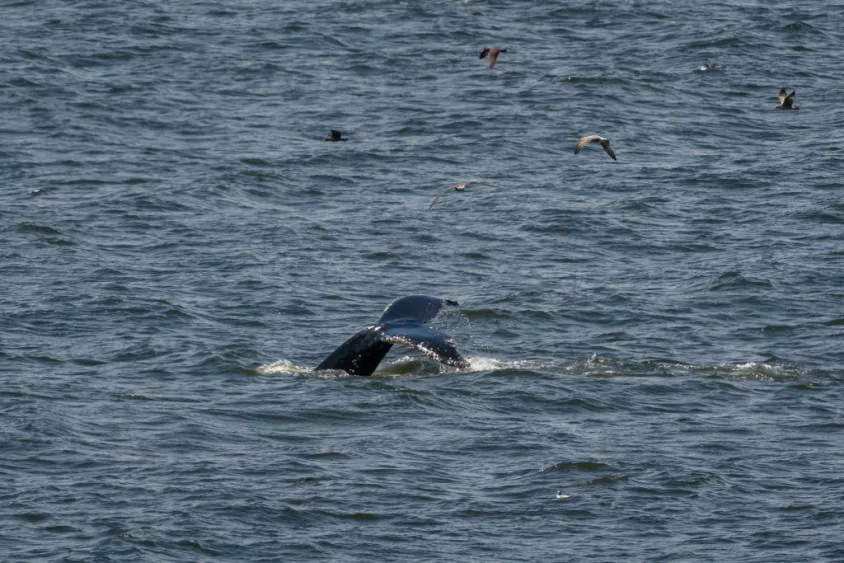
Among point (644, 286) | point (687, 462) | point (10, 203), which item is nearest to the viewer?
point (687, 462)

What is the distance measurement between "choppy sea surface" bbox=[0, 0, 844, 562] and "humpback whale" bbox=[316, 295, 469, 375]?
1.10 feet

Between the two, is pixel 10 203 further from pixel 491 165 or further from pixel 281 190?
pixel 491 165

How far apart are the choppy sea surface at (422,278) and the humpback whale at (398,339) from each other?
1.10 ft

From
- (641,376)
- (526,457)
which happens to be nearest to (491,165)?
(641,376)

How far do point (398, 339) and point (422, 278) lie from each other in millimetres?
7976

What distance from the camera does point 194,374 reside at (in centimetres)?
2308

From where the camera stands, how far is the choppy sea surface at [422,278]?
18000mm

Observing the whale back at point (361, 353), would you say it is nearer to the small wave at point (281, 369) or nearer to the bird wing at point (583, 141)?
the small wave at point (281, 369)

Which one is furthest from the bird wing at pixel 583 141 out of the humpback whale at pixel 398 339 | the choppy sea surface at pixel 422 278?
the humpback whale at pixel 398 339

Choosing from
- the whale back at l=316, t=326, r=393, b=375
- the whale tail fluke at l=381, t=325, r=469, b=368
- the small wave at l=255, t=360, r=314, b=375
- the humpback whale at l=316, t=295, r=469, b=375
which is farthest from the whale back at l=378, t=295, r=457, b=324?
the small wave at l=255, t=360, r=314, b=375

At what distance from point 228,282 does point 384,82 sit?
16.6 m

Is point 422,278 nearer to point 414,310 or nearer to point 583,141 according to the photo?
point 583,141

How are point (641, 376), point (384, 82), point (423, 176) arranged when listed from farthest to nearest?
point (384, 82) < point (423, 176) < point (641, 376)

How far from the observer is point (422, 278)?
28.5 m
